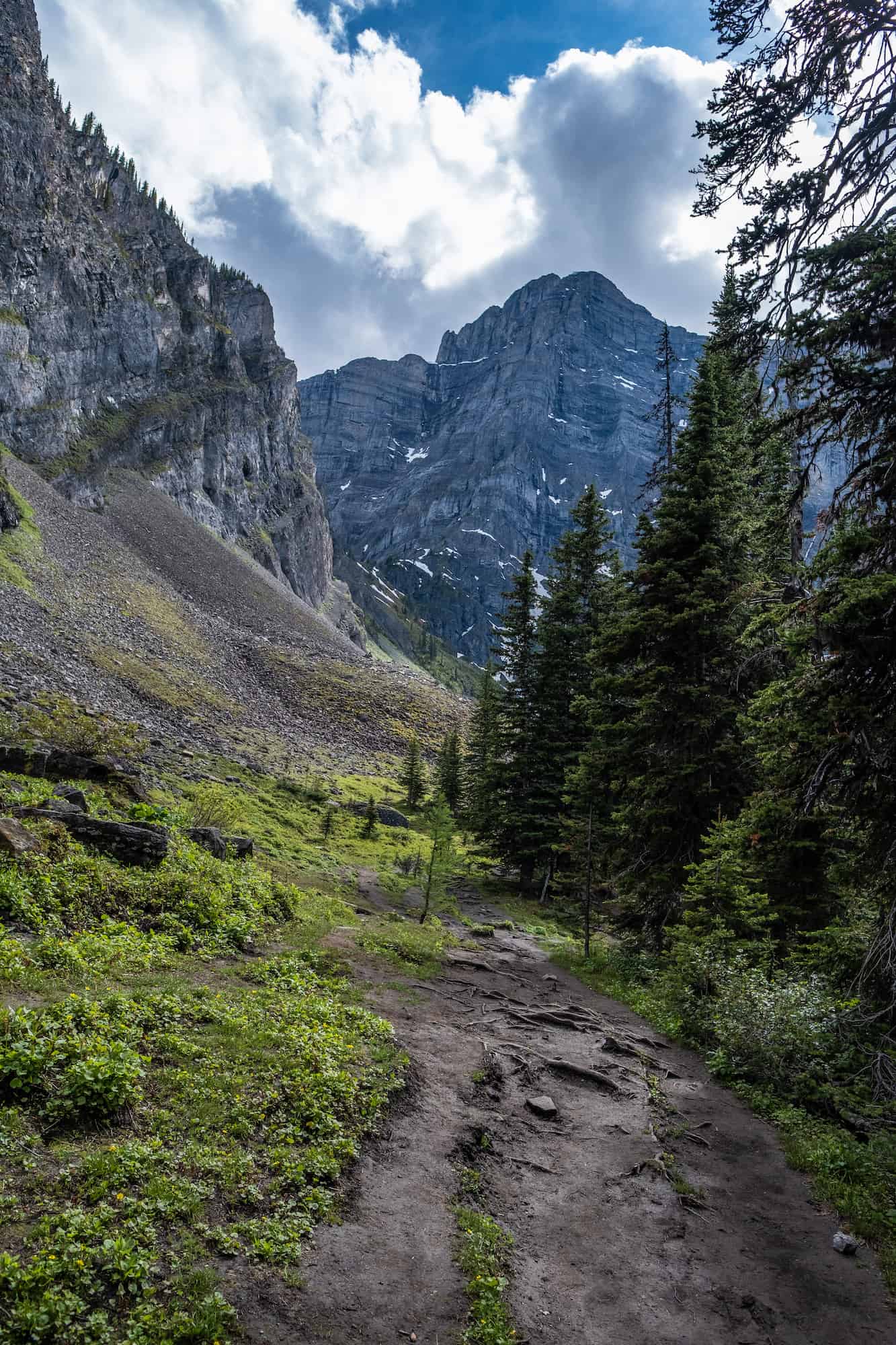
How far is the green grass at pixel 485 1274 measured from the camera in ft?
16.1

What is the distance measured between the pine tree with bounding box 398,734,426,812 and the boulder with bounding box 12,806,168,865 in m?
30.6

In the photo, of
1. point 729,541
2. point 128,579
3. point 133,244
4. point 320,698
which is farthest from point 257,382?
point 729,541

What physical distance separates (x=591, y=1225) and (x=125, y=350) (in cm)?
12015

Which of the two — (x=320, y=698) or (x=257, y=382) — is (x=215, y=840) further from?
(x=257, y=382)

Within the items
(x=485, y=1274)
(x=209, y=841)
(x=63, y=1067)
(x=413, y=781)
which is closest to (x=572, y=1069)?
(x=485, y=1274)

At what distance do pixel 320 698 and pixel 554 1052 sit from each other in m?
53.9

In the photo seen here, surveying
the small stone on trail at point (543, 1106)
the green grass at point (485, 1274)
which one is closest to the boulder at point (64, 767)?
the small stone on trail at point (543, 1106)

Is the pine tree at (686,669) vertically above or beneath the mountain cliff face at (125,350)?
beneath

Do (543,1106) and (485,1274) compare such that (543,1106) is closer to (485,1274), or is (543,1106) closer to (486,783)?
(485,1274)

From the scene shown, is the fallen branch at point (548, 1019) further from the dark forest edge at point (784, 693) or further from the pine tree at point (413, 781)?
the pine tree at point (413, 781)

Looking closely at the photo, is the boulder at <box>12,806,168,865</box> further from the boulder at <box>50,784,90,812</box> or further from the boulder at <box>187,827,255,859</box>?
the boulder at <box>187,827,255,859</box>

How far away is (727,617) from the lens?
1692 centimetres

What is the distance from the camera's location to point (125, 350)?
101 metres

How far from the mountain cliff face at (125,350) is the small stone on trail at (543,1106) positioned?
85.0 metres
